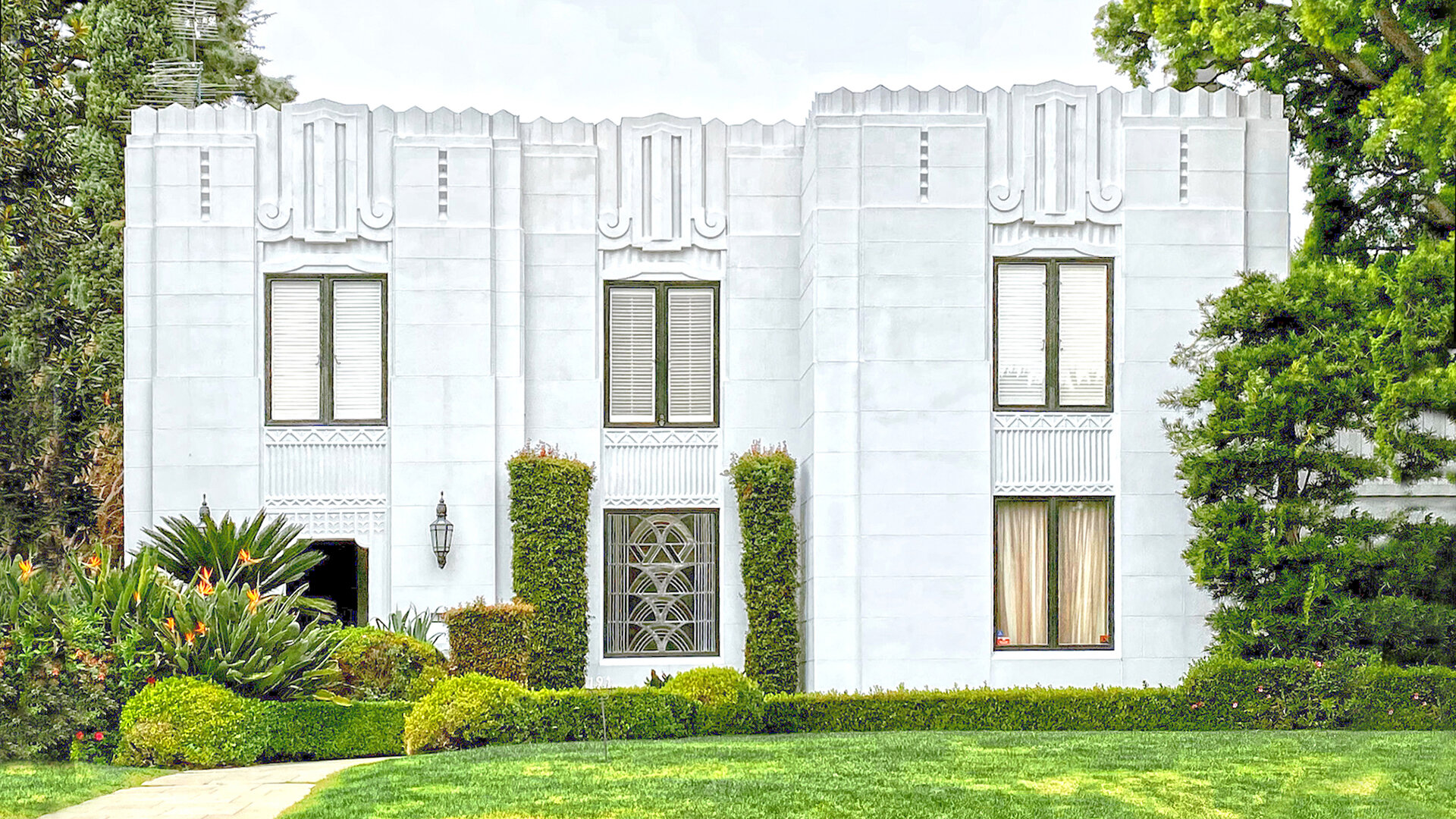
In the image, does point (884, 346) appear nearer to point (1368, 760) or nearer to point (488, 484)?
point (488, 484)

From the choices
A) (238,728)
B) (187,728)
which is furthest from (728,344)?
(187,728)

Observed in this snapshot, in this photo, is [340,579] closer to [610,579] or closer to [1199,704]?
[610,579]

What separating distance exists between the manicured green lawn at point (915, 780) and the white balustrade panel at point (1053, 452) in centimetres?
565

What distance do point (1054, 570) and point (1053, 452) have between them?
4.82ft

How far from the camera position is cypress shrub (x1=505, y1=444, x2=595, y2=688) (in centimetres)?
2102

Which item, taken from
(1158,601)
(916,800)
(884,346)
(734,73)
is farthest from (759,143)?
(916,800)

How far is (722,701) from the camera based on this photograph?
56.1 feet

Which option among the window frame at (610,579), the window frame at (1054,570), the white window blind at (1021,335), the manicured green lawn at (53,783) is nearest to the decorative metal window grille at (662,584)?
the window frame at (610,579)

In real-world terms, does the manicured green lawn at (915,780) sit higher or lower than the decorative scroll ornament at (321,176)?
lower

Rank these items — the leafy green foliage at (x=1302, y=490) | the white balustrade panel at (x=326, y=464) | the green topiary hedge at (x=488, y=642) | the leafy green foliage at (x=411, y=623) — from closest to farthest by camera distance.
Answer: the leafy green foliage at (x=1302, y=490)
the green topiary hedge at (x=488, y=642)
the leafy green foliage at (x=411, y=623)
the white balustrade panel at (x=326, y=464)

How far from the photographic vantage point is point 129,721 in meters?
15.4

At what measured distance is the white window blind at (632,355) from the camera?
22.2 metres

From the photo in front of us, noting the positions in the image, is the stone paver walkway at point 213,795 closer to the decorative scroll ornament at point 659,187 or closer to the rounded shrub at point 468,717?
the rounded shrub at point 468,717

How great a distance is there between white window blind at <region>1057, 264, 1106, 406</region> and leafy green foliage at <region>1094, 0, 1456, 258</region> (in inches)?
163
